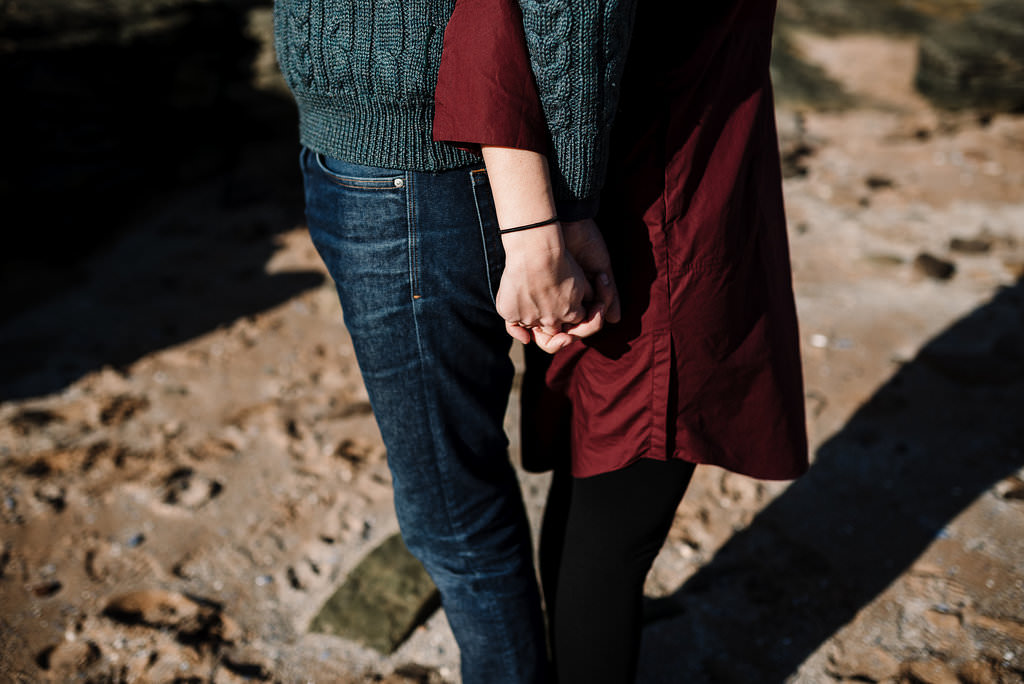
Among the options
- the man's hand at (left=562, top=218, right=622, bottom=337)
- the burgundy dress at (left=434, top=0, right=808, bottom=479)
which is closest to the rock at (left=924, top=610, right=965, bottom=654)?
the burgundy dress at (left=434, top=0, right=808, bottom=479)

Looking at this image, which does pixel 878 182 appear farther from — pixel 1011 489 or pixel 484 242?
pixel 484 242

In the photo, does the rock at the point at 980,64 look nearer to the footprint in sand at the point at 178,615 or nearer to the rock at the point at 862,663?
the rock at the point at 862,663

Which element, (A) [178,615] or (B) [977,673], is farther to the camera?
(A) [178,615]

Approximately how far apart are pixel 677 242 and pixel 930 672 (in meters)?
1.27

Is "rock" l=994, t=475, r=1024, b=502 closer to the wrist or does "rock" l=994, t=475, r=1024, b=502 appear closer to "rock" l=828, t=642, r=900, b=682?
"rock" l=828, t=642, r=900, b=682

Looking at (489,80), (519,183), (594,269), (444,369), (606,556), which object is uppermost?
(489,80)

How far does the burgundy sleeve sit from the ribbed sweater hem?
6cm

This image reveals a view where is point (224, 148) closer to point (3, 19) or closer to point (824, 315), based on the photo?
point (3, 19)

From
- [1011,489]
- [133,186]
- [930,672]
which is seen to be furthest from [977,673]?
[133,186]

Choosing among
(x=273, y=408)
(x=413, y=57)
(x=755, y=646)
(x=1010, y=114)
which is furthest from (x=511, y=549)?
(x=1010, y=114)

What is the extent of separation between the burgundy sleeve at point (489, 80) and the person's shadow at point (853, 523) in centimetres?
136

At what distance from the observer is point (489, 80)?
86 centimetres

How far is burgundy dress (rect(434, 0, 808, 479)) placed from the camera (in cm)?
88

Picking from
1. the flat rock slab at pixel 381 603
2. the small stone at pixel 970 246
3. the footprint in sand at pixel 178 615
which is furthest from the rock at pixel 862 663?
the small stone at pixel 970 246
